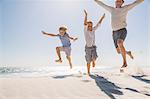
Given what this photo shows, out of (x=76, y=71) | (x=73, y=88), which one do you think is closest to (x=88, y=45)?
(x=76, y=71)

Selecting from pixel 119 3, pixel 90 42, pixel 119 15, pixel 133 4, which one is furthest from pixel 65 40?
pixel 133 4

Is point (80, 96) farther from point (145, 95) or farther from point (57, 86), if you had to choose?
point (145, 95)

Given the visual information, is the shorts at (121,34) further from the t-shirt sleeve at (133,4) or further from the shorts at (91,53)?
the shorts at (91,53)

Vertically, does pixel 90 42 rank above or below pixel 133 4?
below

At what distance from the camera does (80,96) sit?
29.0 feet

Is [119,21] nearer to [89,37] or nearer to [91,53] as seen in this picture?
[89,37]

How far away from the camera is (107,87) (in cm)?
1001

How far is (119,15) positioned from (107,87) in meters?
2.16

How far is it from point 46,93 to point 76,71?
4.52 m

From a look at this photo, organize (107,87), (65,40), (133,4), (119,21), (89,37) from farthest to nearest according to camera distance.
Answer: (65,40)
(89,37)
(119,21)
(133,4)
(107,87)

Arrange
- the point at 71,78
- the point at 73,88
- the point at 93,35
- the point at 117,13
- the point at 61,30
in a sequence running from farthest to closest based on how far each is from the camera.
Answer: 1. the point at 61,30
2. the point at 93,35
3. the point at 71,78
4. the point at 117,13
5. the point at 73,88

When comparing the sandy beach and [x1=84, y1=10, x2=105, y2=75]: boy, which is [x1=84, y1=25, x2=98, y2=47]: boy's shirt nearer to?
[x1=84, y1=10, x2=105, y2=75]: boy

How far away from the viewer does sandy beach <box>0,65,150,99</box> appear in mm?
8883

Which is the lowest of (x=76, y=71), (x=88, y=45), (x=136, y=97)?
(x=136, y=97)
